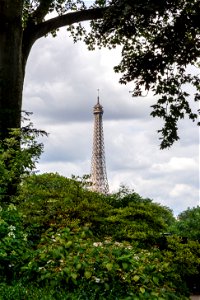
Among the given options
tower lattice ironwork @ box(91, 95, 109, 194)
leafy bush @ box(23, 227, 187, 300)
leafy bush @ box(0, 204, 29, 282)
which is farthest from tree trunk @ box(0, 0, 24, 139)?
tower lattice ironwork @ box(91, 95, 109, 194)

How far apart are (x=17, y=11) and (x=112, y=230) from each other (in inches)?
283

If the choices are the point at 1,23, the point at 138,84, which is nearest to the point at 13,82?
the point at 1,23

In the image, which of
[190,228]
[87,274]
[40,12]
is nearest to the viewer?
[87,274]

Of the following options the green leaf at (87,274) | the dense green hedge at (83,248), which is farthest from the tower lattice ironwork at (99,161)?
the green leaf at (87,274)

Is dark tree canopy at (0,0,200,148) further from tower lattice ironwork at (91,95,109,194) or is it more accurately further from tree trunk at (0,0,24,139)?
tower lattice ironwork at (91,95,109,194)

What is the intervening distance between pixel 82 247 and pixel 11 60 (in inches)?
318

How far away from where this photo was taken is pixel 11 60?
15336mm

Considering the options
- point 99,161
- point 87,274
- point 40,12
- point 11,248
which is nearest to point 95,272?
point 87,274

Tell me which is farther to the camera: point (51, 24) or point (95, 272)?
point (51, 24)

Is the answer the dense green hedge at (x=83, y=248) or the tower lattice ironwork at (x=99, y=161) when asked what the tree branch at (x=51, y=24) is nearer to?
the dense green hedge at (x=83, y=248)

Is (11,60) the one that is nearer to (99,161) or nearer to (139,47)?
(139,47)

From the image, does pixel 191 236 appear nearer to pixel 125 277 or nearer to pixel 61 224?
pixel 61 224

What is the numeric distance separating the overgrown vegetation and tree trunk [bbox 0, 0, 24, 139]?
280 cm

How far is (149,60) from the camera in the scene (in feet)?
49.9
